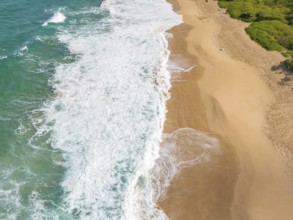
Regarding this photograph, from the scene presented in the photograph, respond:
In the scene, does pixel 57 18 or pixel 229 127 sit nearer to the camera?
pixel 229 127

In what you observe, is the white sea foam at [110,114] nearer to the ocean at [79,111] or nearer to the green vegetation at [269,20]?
the ocean at [79,111]

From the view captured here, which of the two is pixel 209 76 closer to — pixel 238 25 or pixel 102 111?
pixel 102 111

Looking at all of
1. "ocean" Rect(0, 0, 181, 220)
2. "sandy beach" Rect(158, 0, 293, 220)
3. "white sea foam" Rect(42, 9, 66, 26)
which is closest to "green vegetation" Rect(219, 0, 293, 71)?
"sandy beach" Rect(158, 0, 293, 220)

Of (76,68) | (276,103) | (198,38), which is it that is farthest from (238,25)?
(76,68)

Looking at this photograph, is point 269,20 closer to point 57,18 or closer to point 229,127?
point 229,127

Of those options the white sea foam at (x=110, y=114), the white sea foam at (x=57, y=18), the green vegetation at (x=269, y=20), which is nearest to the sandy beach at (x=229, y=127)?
the green vegetation at (x=269, y=20)

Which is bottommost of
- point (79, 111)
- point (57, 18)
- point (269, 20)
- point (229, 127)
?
point (79, 111)

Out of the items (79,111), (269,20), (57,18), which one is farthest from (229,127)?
(57,18)
